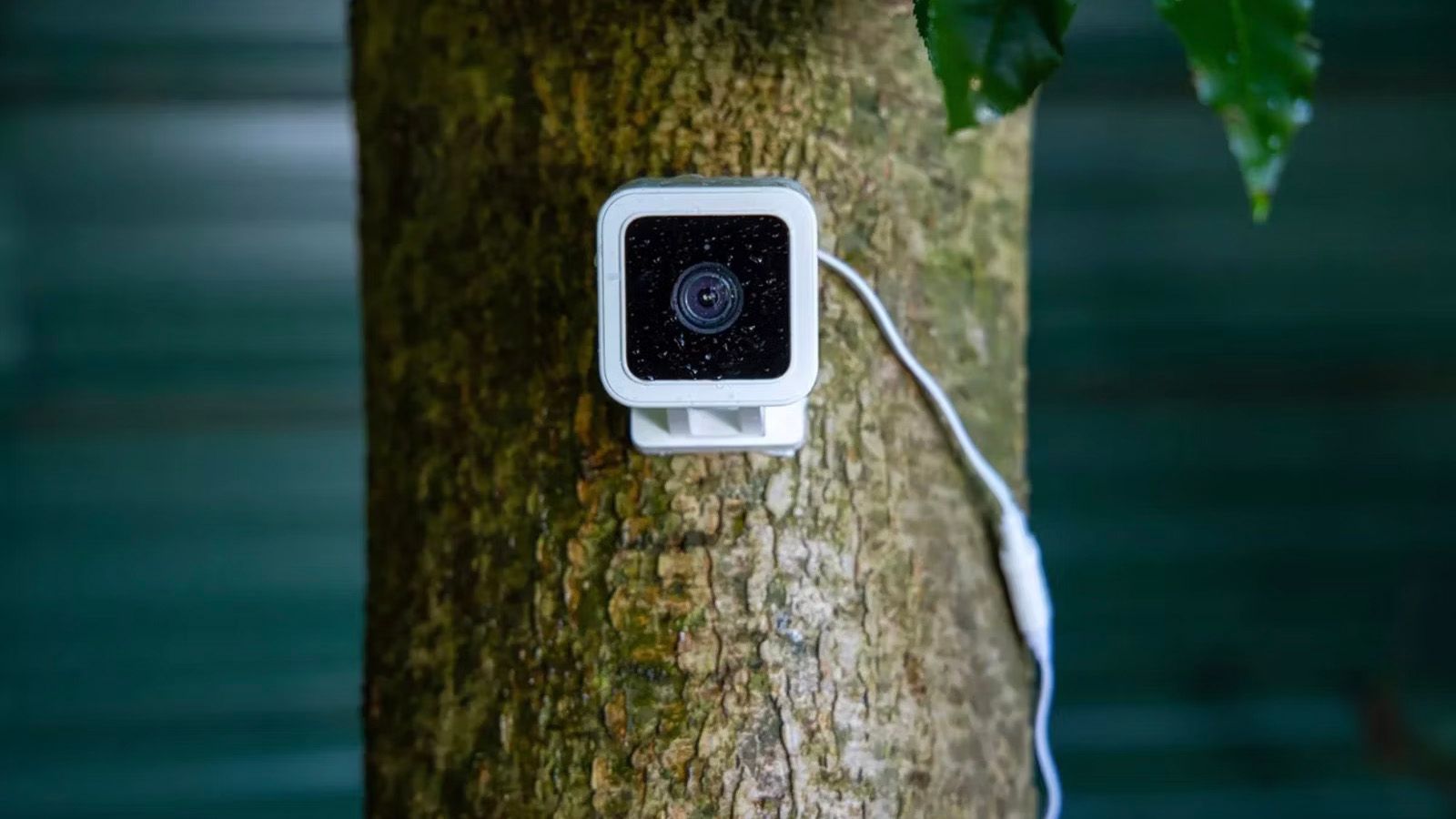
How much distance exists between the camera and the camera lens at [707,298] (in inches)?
25.8

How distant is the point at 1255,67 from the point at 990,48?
0.12m

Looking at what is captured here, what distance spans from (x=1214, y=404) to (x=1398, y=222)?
0.52 m

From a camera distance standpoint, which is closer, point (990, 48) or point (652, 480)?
point (990, 48)

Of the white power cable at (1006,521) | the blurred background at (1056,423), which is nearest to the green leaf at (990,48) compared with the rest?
the white power cable at (1006,521)

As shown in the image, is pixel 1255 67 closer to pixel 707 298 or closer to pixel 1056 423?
pixel 707 298

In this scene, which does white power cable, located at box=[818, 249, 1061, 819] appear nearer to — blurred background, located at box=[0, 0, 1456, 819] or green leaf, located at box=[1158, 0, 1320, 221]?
green leaf, located at box=[1158, 0, 1320, 221]

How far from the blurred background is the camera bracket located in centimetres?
177

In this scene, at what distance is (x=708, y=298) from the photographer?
0.65 m

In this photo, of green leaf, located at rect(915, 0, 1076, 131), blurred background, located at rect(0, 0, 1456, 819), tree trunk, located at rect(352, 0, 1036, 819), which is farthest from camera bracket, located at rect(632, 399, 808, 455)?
blurred background, located at rect(0, 0, 1456, 819)

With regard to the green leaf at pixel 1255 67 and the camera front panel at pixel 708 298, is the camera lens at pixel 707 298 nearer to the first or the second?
the camera front panel at pixel 708 298

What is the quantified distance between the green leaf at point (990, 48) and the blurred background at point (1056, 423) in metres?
1.83

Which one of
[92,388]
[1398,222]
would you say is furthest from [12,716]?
[1398,222]

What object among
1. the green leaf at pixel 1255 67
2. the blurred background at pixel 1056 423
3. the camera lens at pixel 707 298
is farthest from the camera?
the blurred background at pixel 1056 423

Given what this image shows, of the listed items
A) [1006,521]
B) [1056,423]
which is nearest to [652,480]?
[1006,521]
